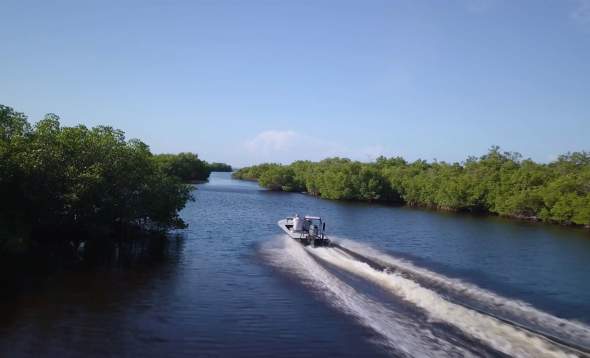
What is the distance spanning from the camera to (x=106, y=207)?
23.9m

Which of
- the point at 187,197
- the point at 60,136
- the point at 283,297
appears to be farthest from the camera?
the point at 187,197

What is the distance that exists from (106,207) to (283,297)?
12411 millimetres

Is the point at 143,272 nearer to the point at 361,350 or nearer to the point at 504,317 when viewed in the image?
the point at 361,350

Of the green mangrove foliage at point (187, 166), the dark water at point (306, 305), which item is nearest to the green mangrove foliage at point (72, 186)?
the dark water at point (306, 305)

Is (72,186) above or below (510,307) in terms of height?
above

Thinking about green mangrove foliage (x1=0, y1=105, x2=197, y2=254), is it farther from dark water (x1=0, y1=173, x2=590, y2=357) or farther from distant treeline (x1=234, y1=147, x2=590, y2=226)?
distant treeline (x1=234, y1=147, x2=590, y2=226)

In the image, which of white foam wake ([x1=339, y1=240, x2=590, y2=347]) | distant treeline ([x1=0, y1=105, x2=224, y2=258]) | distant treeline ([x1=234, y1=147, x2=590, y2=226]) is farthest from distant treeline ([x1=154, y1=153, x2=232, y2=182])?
white foam wake ([x1=339, y1=240, x2=590, y2=347])

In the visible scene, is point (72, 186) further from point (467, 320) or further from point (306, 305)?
point (467, 320)

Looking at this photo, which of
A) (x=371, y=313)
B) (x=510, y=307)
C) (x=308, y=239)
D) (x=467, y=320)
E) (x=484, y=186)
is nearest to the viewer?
(x=467, y=320)

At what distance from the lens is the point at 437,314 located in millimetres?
14461

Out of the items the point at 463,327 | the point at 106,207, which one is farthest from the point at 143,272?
the point at 463,327

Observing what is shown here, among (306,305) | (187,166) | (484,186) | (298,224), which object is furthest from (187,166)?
(306,305)

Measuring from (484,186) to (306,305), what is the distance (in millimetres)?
52783

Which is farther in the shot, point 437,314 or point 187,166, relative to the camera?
point 187,166
